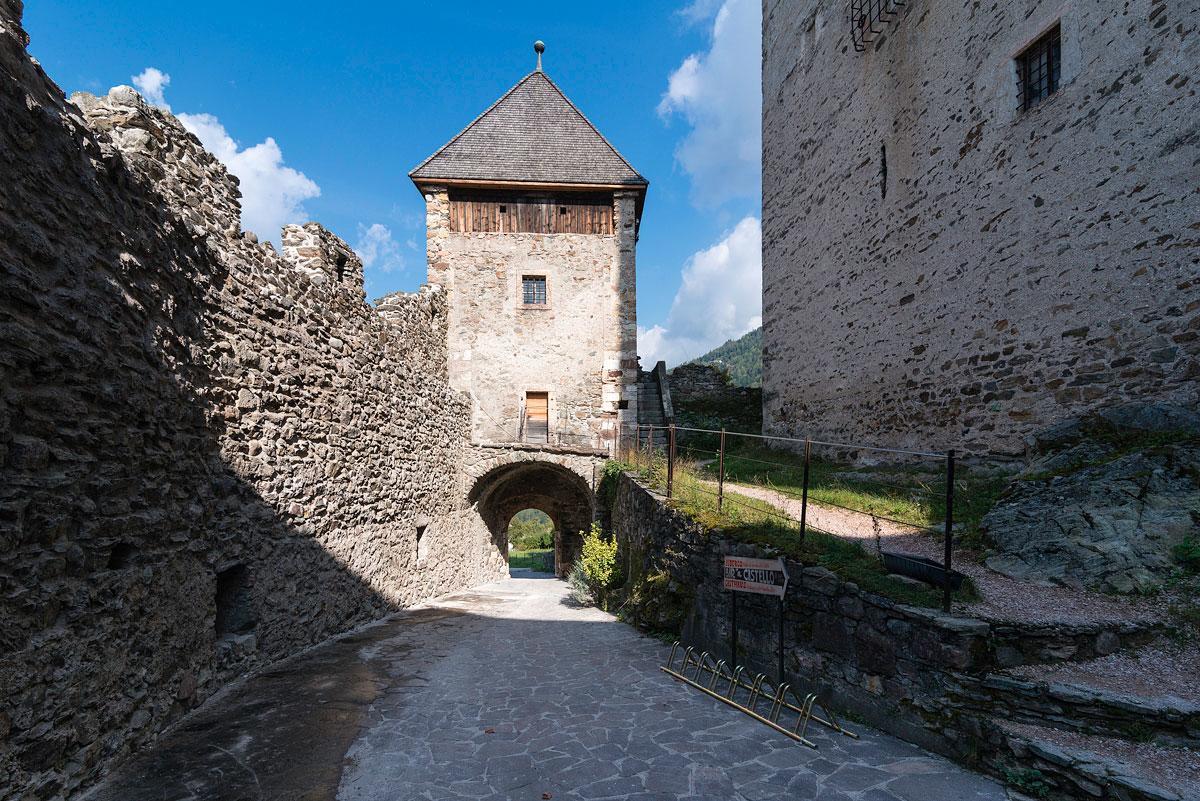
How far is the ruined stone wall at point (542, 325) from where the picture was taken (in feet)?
47.9

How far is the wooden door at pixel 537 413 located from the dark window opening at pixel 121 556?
10.8m

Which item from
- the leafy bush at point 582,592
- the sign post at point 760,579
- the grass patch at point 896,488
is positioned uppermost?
the grass patch at point 896,488

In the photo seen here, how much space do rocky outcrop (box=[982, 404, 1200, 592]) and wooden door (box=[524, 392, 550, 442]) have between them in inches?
415

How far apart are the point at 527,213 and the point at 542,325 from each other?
3098 mm

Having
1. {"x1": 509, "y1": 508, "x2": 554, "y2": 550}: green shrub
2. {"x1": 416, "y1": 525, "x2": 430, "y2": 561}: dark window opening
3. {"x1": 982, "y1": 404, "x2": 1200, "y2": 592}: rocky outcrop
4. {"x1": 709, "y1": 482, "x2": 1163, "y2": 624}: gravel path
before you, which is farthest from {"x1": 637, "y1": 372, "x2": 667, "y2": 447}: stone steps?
{"x1": 509, "y1": 508, "x2": 554, "y2": 550}: green shrub

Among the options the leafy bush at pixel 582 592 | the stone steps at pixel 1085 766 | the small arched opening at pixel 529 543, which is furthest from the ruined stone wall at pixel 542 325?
the small arched opening at pixel 529 543

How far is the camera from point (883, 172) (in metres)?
10.0

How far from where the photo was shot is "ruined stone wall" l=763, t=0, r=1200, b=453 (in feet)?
18.9

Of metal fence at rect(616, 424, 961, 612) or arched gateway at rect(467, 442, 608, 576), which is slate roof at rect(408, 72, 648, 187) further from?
metal fence at rect(616, 424, 961, 612)

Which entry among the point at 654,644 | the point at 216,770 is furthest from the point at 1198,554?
the point at 216,770

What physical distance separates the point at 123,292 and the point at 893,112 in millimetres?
11179

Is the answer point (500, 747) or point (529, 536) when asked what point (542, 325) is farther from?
point (529, 536)

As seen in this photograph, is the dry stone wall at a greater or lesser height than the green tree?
lesser

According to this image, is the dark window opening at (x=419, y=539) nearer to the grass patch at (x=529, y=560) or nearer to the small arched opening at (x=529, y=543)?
the grass patch at (x=529, y=560)
